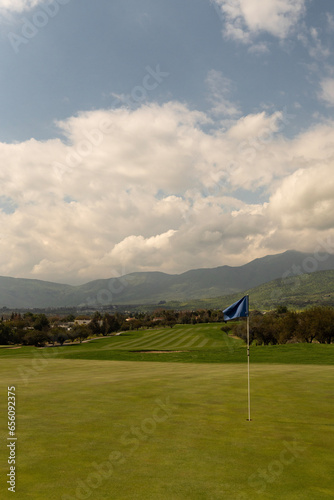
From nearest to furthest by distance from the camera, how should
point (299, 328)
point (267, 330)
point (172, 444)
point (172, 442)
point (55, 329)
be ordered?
point (172, 444), point (172, 442), point (299, 328), point (267, 330), point (55, 329)

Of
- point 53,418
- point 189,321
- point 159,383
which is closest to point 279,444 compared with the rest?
point 53,418

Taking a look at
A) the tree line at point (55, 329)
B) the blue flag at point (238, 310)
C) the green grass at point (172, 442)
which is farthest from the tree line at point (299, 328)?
the blue flag at point (238, 310)

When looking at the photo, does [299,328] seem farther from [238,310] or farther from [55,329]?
[55,329]

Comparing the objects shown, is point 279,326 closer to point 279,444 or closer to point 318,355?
point 318,355

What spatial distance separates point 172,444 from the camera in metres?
10.4

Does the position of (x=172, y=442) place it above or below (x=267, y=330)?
above

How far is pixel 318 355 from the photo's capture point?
40562 millimetres

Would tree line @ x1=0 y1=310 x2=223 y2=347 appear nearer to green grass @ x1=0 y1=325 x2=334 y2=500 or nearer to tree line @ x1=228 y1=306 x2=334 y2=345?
tree line @ x1=228 y1=306 x2=334 y2=345

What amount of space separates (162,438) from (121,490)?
3.51 metres

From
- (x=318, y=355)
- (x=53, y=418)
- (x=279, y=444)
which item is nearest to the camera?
(x=279, y=444)

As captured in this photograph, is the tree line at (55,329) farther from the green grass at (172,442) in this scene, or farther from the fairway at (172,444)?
the fairway at (172,444)

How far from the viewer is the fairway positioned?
25.5ft

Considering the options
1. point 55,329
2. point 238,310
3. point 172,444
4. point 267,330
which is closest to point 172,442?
point 172,444

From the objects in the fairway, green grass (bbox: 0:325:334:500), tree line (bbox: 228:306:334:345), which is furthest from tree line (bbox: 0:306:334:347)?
the fairway
